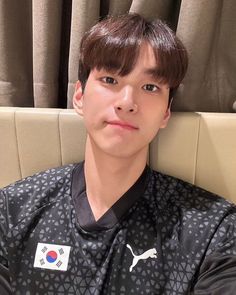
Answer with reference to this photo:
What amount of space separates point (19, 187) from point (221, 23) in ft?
2.41

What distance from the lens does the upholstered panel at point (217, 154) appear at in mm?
965

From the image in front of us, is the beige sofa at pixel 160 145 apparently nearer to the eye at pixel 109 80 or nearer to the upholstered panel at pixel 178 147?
the upholstered panel at pixel 178 147

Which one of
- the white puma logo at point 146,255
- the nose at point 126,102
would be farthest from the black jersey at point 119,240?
the nose at point 126,102

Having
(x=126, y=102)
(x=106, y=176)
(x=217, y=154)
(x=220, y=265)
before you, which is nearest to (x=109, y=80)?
(x=126, y=102)

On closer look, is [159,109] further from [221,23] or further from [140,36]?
[221,23]

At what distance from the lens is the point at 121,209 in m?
0.93

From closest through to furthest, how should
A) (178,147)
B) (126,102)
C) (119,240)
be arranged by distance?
(126,102) → (119,240) → (178,147)

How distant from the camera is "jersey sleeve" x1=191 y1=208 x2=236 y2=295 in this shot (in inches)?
31.2


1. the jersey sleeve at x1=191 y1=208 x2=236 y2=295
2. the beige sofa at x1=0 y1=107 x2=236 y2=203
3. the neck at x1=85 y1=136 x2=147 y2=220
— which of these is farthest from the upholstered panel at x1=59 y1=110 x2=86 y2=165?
the jersey sleeve at x1=191 y1=208 x2=236 y2=295

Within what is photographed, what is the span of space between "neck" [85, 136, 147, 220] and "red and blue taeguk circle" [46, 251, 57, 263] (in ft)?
0.48

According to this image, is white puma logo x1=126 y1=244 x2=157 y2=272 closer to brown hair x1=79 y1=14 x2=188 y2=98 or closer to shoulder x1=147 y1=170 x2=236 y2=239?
shoulder x1=147 y1=170 x2=236 y2=239

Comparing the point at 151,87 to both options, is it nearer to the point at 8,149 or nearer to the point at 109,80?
the point at 109,80

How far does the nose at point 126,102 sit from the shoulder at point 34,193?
0.30m

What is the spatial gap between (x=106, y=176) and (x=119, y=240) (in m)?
0.17
